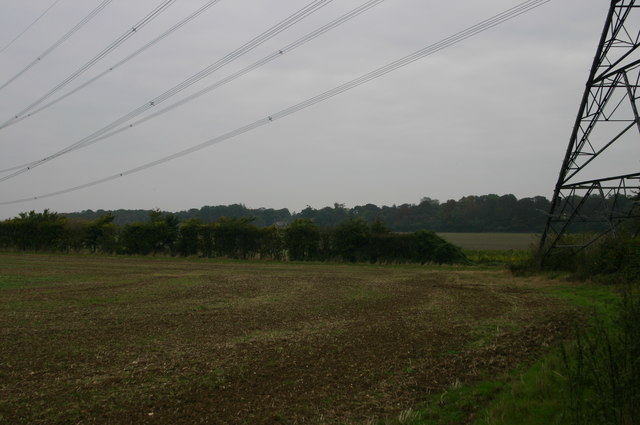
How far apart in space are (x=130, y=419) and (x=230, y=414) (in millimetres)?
1146

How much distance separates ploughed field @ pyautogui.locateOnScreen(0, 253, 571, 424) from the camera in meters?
5.81

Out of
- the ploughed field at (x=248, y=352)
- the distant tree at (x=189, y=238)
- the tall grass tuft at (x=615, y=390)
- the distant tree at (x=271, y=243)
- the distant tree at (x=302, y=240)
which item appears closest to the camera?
the tall grass tuft at (x=615, y=390)

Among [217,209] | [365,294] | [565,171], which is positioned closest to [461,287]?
[365,294]

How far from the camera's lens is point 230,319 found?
39.3 ft

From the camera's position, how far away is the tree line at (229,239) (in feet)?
122

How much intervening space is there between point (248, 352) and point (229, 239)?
110 ft

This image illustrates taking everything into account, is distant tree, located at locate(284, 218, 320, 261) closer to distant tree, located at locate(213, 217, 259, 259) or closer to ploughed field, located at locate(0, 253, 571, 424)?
distant tree, located at locate(213, 217, 259, 259)

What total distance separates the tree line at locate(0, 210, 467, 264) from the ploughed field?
65.7 feet

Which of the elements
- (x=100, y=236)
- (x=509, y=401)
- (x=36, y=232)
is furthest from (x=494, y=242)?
(x=509, y=401)

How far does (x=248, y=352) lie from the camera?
27.7ft

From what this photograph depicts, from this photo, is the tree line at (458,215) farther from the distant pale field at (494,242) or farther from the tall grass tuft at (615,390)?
the tall grass tuft at (615,390)

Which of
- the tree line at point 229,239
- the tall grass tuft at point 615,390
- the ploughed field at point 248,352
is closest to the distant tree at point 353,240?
the tree line at point 229,239

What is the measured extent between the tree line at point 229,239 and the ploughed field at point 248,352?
2003 cm

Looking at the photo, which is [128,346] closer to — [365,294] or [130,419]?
[130,419]
